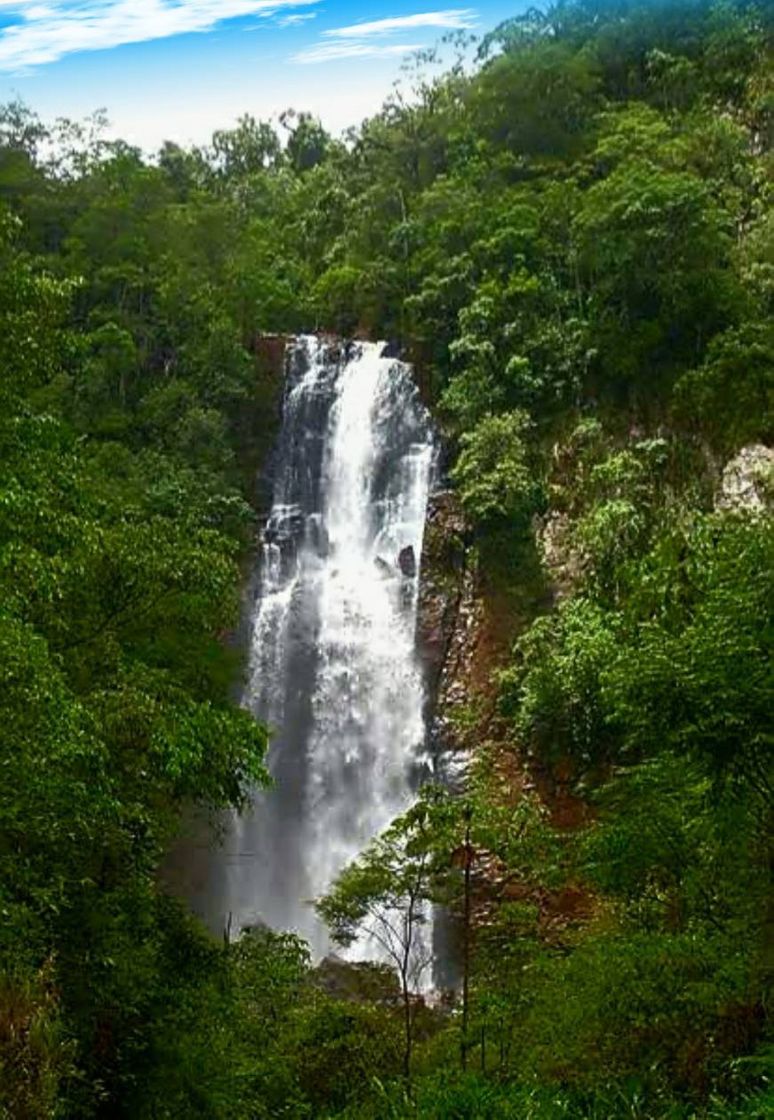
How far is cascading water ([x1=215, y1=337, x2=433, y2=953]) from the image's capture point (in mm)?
Answer: 20094

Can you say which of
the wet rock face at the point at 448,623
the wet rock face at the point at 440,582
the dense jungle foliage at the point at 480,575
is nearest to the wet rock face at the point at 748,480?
the dense jungle foliage at the point at 480,575

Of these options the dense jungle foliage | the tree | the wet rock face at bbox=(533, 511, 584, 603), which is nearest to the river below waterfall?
the dense jungle foliage

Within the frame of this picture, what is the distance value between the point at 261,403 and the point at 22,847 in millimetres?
20072

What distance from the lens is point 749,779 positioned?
6.61 metres

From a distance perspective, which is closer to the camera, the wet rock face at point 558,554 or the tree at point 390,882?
the tree at point 390,882

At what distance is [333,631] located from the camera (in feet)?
75.5

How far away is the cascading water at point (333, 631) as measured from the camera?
20094mm

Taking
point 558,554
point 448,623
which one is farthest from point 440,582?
point 558,554

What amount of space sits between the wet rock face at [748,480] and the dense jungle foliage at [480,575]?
0.08 m

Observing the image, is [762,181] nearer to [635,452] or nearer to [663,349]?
[663,349]

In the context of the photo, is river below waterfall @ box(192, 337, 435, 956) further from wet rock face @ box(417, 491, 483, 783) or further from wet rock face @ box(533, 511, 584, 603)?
wet rock face @ box(533, 511, 584, 603)

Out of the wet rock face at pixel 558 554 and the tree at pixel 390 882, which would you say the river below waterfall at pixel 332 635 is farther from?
the tree at pixel 390 882

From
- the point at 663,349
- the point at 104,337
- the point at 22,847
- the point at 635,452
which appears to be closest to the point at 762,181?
the point at 663,349

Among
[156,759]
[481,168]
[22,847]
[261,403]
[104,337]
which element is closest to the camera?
[22,847]
